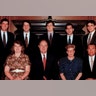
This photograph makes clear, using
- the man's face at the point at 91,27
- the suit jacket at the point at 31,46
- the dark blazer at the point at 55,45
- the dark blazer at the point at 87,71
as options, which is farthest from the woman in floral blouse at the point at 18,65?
the man's face at the point at 91,27

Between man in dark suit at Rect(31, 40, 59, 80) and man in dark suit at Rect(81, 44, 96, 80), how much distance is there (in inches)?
14.7

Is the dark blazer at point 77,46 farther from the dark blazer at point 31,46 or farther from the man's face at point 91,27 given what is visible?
the dark blazer at point 31,46

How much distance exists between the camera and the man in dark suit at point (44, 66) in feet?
11.7

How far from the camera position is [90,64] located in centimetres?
357

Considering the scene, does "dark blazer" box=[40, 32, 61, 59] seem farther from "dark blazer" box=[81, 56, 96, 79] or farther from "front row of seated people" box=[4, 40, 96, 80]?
"dark blazer" box=[81, 56, 96, 79]

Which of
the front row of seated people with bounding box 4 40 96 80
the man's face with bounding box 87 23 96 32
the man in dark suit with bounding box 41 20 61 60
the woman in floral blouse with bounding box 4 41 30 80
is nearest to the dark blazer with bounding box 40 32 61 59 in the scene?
the man in dark suit with bounding box 41 20 61 60

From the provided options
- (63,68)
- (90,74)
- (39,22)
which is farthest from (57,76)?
(39,22)

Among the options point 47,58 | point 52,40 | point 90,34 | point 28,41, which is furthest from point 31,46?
point 90,34

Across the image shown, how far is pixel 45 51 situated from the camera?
3.58 metres

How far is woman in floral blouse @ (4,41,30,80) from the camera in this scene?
3363 millimetres

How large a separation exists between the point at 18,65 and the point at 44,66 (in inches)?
15.0

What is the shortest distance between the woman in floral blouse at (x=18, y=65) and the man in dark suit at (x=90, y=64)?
0.73 meters

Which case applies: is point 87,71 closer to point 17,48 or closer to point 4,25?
point 17,48

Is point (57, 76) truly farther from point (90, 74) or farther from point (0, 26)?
point (0, 26)
